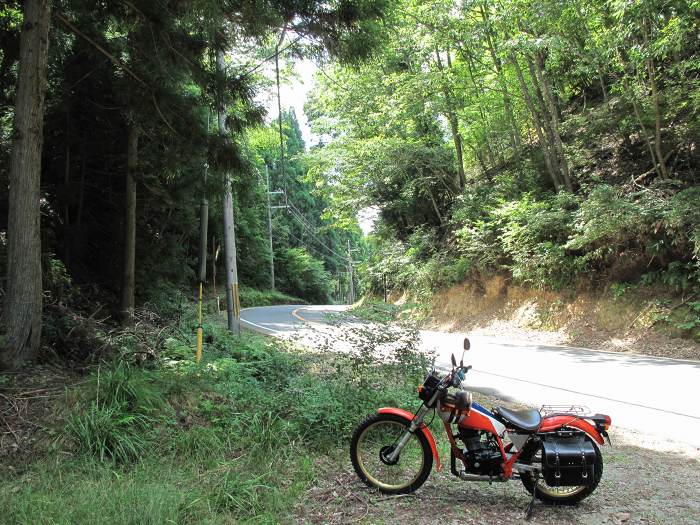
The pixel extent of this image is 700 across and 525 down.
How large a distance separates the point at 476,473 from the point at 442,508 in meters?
0.37

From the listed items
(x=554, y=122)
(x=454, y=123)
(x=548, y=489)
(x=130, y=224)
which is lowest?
(x=548, y=489)

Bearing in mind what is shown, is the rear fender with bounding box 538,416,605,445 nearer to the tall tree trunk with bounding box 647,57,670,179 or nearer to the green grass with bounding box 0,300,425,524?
the green grass with bounding box 0,300,425,524

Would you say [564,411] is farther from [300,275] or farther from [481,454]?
[300,275]

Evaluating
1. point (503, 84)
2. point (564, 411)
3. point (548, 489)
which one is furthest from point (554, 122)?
point (548, 489)

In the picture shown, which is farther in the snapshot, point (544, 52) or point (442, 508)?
point (544, 52)

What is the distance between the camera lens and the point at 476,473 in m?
3.68

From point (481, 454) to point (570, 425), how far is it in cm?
71

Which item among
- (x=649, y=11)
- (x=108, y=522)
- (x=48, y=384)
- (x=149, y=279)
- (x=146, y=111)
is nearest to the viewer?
(x=108, y=522)

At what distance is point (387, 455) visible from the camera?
390 cm

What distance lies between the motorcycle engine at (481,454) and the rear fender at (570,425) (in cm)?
39

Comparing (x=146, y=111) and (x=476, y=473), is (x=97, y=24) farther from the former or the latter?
(x=476, y=473)

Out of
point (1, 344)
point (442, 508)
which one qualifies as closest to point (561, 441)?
point (442, 508)

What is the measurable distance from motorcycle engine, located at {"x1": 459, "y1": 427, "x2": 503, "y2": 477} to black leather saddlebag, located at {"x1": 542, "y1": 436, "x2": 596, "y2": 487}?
0.34 m

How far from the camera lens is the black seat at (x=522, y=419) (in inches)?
142
